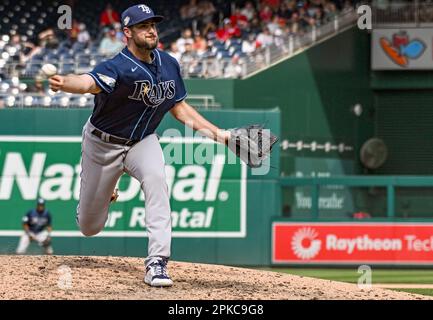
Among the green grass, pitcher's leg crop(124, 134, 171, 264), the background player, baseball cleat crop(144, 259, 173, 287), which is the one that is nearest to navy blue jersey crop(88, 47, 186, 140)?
pitcher's leg crop(124, 134, 171, 264)

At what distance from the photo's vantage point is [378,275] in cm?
1577

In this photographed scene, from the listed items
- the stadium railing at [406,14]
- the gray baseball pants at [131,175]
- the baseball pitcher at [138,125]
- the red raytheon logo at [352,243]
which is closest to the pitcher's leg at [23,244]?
the red raytheon logo at [352,243]

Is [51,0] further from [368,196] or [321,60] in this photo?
[368,196]

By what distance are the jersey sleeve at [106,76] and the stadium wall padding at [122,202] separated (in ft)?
35.3

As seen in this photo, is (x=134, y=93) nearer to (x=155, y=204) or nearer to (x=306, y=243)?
(x=155, y=204)

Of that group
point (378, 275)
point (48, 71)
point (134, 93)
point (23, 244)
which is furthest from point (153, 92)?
point (23, 244)

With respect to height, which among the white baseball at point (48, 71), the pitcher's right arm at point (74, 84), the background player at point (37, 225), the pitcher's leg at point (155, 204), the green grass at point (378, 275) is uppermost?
the white baseball at point (48, 71)

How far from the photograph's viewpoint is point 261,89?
21094mm

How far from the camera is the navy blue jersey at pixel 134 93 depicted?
22.8 ft

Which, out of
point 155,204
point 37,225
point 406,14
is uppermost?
point 406,14

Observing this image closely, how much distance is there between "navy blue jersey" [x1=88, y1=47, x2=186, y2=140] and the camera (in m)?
6.94

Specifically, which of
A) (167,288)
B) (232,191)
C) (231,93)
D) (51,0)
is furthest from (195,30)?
(167,288)

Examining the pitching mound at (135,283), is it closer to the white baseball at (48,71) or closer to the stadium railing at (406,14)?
the white baseball at (48,71)

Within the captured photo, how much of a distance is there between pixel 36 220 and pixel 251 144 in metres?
10.7
